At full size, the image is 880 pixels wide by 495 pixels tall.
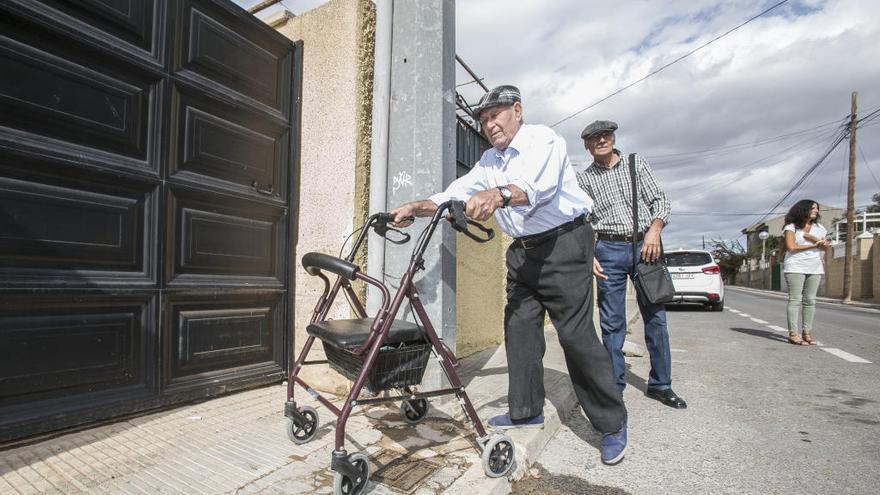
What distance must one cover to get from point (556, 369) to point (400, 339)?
8.83 feet

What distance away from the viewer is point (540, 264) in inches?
97.4

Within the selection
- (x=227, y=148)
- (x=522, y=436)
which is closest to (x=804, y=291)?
(x=522, y=436)

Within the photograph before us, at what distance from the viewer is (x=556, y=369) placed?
14.2 ft

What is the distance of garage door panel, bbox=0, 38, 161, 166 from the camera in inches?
89.5

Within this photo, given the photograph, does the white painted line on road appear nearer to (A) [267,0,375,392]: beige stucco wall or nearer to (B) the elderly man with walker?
(B) the elderly man with walker

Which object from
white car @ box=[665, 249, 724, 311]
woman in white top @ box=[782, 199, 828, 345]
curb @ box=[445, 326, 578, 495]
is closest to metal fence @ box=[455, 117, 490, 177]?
curb @ box=[445, 326, 578, 495]

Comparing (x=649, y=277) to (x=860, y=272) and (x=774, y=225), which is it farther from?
(x=774, y=225)

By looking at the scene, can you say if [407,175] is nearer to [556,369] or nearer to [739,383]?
[556,369]

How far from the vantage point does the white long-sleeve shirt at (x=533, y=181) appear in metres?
2.14

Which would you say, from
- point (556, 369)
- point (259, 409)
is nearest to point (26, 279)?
point (259, 409)

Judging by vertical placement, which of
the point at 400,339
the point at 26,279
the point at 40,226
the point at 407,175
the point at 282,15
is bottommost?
the point at 400,339

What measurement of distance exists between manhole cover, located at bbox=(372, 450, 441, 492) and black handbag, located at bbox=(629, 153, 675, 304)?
1900mm

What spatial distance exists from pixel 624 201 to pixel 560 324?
1368mm

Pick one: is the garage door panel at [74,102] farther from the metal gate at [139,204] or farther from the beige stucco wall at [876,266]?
the beige stucco wall at [876,266]
